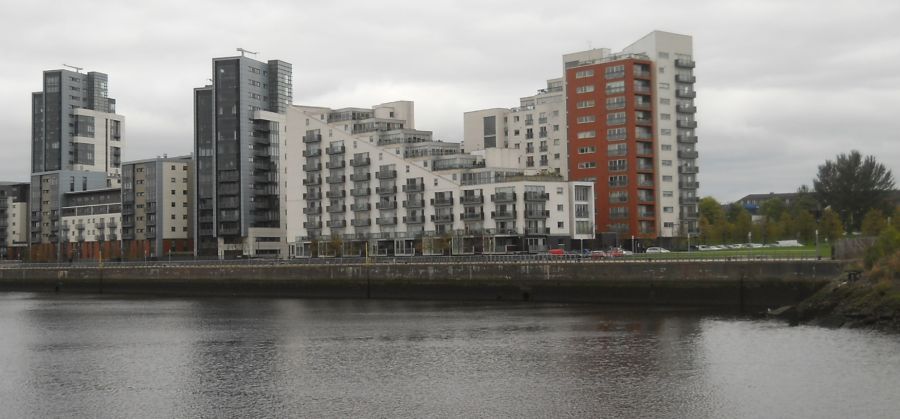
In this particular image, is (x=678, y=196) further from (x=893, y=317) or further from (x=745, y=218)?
(x=893, y=317)

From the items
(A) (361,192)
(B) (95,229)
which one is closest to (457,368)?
(A) (361,192)

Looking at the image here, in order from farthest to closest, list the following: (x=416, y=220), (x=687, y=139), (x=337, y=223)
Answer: (x=337, y=223) → (x=687, y=139) → (x=416, y=220)

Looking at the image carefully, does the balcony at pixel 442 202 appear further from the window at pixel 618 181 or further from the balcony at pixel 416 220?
the window at pixel 618 181

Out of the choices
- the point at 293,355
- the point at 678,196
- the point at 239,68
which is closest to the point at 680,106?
the point at 678,196

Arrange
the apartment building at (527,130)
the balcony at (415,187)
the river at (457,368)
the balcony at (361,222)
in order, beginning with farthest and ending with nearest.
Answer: the apartment building at (527,130) < the balcony at (361,222) < the balcony at (415,187) < the river at (457,368)

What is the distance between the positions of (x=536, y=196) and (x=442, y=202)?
14.8 meters

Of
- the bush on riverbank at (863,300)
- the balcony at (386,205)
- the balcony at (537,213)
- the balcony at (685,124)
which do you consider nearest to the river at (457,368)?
the bush on riverbank at (863,300)

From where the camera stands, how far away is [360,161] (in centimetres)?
14725

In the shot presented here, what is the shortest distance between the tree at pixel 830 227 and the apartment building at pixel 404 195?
107ft

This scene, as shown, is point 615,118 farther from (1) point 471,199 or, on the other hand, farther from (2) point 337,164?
(2) point 337,164

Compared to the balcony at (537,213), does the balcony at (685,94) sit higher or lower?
higher

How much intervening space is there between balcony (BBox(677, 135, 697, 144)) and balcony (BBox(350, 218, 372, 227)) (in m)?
49.8

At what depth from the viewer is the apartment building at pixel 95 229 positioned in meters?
190

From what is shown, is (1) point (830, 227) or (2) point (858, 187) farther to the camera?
(2) point (858, 187)
